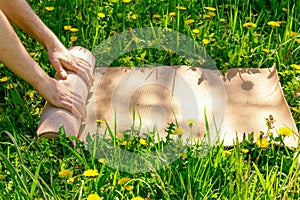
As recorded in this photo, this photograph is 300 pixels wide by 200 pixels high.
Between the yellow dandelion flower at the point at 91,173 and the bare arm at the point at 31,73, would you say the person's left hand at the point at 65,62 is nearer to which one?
the bare arm at the point at 31,73

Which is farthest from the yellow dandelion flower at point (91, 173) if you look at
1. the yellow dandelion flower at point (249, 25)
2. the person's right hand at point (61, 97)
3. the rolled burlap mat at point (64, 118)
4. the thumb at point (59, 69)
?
the yellow dandelion flower at point (249, 25)

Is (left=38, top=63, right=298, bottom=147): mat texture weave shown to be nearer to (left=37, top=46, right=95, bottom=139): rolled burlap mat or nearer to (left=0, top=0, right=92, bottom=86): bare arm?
(left=37, top=46, right=95, bottom=139): rolled burlap mat

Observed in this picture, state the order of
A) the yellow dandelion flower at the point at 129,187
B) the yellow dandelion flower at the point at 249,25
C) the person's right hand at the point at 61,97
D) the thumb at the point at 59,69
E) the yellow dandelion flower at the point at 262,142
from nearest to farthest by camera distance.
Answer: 1. the yellow dandelion flower at the point at 129,187
2. the yellow dandelion flower at the point at 262,142
3. the person's right hand at the point at 61,97
4. the thumb at the point at 59,69
5. the yellow dandelion flower at the point at 249,25

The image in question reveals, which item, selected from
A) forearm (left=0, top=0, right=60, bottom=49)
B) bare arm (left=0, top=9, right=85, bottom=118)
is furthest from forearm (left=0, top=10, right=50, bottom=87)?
forearm (left=0, top=0, right=60, bottom=49)

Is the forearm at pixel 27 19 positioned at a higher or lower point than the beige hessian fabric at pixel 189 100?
higher

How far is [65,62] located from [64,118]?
0.42 meters

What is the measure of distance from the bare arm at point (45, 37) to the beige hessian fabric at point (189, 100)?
0.16 meters

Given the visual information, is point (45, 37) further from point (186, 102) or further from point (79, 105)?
point (186, 102)

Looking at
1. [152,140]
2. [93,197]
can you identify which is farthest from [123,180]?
[152,140]

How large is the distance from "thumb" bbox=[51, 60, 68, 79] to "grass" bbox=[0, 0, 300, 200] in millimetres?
156

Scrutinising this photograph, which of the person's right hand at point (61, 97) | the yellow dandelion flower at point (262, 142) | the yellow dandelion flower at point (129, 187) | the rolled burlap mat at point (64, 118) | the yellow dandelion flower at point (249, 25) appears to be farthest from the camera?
the yellow dandelion flower at point (249, 25)

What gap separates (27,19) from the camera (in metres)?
3.11

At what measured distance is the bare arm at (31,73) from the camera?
9.15 feet

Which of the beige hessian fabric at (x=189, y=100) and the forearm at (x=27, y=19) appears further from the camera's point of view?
the forearm at (x=27, y=19)
